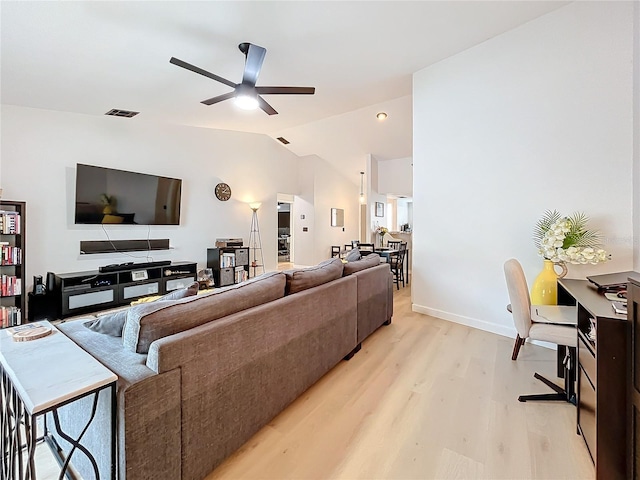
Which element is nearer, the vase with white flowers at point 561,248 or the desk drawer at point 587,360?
the desk drawer at point 587,360

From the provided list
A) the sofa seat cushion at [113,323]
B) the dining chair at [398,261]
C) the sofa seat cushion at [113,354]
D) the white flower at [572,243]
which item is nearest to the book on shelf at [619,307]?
the white flower at [572,243]

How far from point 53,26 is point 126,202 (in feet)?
8.31

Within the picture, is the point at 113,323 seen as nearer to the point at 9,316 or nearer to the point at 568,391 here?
the point at 568,391

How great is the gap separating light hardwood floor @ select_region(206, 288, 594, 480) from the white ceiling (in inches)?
120

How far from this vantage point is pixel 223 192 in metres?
5.93

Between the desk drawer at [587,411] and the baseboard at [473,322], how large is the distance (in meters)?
1.49

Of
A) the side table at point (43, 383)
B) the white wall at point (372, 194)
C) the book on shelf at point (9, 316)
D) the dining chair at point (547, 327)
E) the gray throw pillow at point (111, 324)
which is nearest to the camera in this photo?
the side table at point (43, 383)

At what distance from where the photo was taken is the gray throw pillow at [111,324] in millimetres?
1520

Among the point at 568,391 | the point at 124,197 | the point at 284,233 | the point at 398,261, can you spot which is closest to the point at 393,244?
the point at 398,261

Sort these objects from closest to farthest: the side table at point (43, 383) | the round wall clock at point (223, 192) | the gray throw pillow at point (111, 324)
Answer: the side table at point (43, 383), the gray throw pillow at point (111, 324), the round wall clock at point (223, 192)

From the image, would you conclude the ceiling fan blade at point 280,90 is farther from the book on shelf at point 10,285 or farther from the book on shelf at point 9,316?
the book on shelf at point 9,316

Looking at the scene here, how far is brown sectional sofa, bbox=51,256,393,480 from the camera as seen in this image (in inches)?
43.3

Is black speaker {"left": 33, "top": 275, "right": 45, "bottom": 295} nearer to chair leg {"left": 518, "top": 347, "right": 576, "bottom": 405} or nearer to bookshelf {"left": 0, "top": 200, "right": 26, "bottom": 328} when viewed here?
bookshelf {"left": 0, "top": 200, "right": 26, "bottom": 328}

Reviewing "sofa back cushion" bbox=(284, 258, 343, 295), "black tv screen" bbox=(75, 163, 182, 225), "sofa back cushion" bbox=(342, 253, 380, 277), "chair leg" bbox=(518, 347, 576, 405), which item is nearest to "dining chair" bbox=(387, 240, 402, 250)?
"sofa back cushion" bbox=(342, 253, 380, 277)
